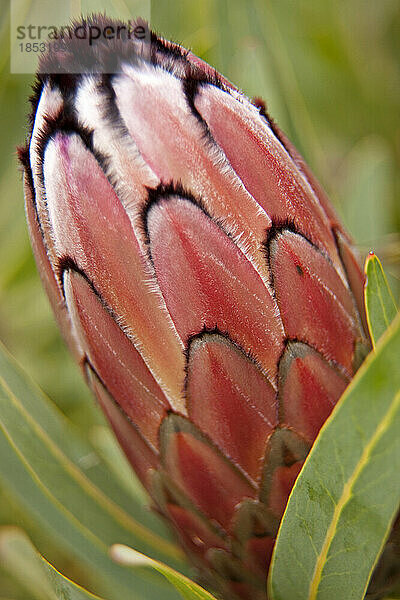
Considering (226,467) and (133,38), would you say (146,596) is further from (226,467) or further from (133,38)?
(133,38)

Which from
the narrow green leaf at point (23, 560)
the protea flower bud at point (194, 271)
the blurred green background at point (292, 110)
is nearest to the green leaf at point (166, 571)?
the protea flower bud at point (194, 271)

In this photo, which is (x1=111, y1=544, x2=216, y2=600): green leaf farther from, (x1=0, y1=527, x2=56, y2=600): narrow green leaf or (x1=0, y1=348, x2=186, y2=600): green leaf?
(x1=0, y1=527, x2=56, y2=600): narrow green leaf

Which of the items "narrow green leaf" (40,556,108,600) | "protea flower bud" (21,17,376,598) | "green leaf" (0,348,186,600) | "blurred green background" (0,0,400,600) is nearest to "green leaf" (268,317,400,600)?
"protea flower bud" (21,17,376,598)

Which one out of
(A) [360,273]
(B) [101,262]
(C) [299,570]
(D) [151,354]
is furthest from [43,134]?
(C) [299,570]

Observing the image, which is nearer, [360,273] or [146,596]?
[360,273]

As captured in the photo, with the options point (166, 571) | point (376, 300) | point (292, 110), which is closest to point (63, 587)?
point (166, 571)

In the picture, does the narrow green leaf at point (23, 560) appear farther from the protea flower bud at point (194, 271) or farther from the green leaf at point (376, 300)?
the green leaf at point (376, 300)
